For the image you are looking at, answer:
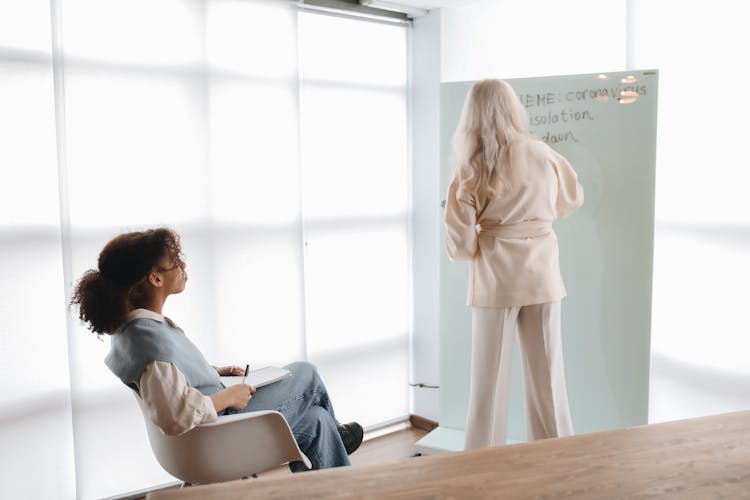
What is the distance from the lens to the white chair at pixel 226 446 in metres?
2.27

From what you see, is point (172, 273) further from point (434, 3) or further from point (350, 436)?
point (434, 3)

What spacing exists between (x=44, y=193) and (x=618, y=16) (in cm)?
252

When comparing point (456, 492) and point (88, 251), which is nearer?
point (456, 492)

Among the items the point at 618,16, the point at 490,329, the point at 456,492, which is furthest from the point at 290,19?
the point at 456,492

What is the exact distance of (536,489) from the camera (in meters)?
1.35

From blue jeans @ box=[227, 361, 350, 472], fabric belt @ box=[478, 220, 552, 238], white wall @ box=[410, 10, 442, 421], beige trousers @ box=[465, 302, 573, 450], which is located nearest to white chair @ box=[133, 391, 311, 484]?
blue jeans @ box=[227, 361, 350, 472]

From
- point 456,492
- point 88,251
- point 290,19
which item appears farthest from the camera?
point 290,19

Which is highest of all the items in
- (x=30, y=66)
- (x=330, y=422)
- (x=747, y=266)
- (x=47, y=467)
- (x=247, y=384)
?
(x=30, y=66)

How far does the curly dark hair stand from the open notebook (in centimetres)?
48

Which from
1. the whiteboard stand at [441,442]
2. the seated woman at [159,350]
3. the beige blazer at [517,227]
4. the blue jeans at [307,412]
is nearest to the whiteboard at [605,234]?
the beige blazer at [517,227]

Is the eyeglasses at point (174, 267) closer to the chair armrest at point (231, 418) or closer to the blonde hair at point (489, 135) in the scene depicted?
the chair armrest at point (231, 418)

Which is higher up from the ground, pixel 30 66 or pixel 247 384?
pixel 30 66

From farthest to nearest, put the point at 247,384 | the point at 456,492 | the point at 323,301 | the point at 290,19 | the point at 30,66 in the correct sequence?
1. the point at 323,301
2. the point at 290,19
3. the point at 30,66
4. the point at 247,384
5. the point at 456,492

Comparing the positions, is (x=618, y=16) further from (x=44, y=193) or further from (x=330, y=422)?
(x=44, y=193)
